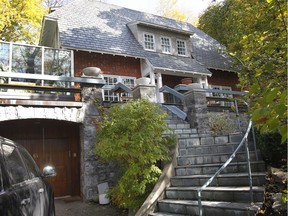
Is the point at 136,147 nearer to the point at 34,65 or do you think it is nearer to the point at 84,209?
the point at 84,209

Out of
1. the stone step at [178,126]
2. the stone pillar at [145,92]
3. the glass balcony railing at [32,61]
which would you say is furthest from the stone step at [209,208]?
the glass balcony railing at [32,61]

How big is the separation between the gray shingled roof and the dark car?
352 inches

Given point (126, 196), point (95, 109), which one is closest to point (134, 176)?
point (126, 196)

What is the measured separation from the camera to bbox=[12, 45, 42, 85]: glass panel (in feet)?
29.4

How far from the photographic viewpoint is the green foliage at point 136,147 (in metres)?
A: 5.72

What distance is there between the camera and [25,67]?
30.0ft

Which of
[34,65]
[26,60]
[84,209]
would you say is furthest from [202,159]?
[26,60]

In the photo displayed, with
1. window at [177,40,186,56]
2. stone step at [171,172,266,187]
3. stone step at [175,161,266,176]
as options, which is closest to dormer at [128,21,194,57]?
window at [177,40,186,56]

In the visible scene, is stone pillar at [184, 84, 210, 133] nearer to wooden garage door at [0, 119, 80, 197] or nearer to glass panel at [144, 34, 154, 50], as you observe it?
wooden garage door at [0, 119, 80, 197]

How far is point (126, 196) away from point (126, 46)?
A: 31.2 ft

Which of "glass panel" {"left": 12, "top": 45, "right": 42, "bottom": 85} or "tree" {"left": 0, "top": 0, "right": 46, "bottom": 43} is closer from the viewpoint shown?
"glass panel" {"left": 12, "top": 45, "right": 42, "bottom": 85}

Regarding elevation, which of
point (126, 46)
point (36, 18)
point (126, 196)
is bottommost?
point (126, 196)

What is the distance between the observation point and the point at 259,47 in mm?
3557

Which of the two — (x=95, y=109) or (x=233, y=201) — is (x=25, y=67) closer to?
(x=95, y=109)
